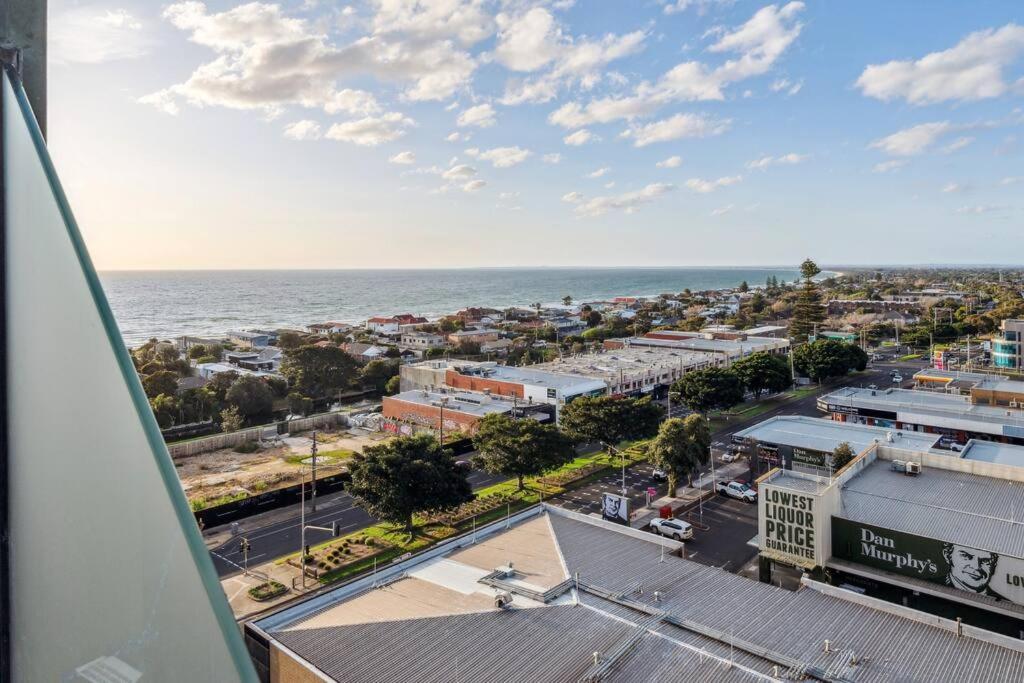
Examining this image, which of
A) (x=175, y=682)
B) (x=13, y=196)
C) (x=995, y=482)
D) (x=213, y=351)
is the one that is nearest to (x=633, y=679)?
(x=175, y=682)

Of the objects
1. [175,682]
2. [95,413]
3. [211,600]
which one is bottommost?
[175,682]

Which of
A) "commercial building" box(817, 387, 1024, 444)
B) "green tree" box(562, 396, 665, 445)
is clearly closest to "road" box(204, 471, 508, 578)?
"green tree" box(562, 396, 665, 445)

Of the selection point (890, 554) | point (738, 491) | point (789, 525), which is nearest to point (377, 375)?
point (738, 491)

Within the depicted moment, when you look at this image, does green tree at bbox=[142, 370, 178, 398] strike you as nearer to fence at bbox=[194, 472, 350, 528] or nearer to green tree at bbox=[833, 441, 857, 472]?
fence at bbox=[194, 472, 350, 528]

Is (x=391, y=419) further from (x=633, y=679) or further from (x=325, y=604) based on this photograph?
(x=633, y=679)

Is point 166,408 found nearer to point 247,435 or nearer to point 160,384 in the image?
point 160,384

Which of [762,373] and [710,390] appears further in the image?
[762,373]

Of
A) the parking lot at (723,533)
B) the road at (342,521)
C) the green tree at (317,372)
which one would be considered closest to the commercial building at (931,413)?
the road at (342,521)
